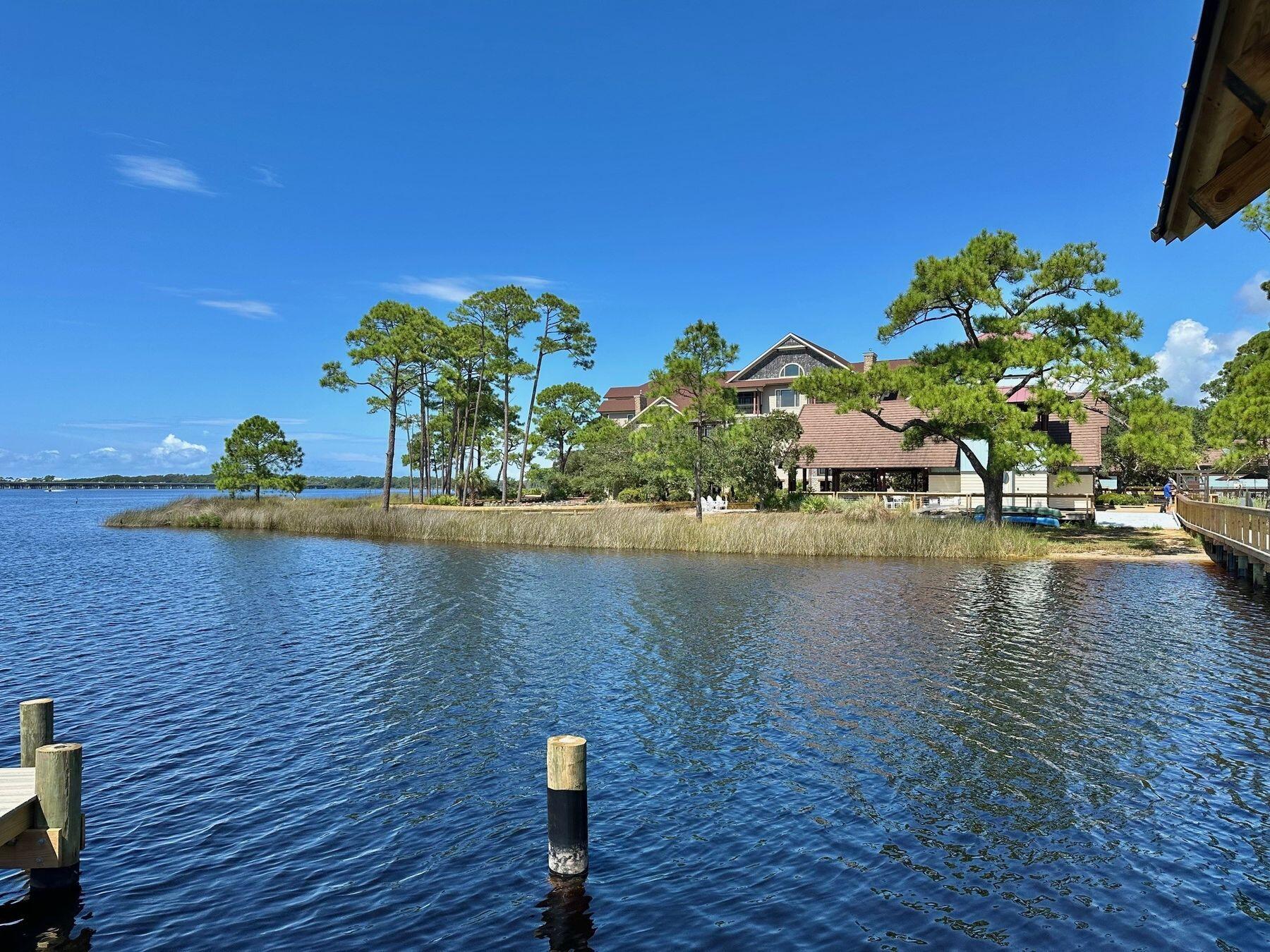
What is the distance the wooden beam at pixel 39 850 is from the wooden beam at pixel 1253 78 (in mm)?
8462

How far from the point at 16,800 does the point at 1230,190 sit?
28.9 feet

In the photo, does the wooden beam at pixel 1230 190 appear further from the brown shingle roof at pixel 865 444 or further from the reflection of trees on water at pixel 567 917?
the brown shingle roof at pixel 865 444

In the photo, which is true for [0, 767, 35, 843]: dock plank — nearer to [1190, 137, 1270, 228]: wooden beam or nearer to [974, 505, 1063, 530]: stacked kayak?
[1190, 137, 1270, 228]: wooden beam

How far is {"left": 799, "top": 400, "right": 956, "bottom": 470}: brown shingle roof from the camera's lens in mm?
41062

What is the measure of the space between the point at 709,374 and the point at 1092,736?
29256 mm

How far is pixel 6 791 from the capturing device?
6.35m

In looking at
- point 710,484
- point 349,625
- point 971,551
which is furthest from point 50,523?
point 971,551

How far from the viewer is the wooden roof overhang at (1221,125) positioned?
8.44ft

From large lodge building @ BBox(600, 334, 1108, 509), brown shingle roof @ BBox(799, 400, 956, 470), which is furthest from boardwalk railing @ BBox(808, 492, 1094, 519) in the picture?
brown shingle roof @ BBox(799, 400, 956, 470)

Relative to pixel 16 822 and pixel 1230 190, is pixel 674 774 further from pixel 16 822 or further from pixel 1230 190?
pixel 1230 190

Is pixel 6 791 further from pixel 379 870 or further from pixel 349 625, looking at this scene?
pixel 349 625

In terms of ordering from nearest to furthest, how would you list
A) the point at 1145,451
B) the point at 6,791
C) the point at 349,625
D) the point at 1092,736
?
the point at 6,791 → the point at 1092,736 → the point at 349,625 → the point at 1145,451

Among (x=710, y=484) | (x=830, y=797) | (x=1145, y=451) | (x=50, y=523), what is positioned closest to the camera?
(x=830, y=797)

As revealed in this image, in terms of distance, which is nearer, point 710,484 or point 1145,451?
point 1145,451
